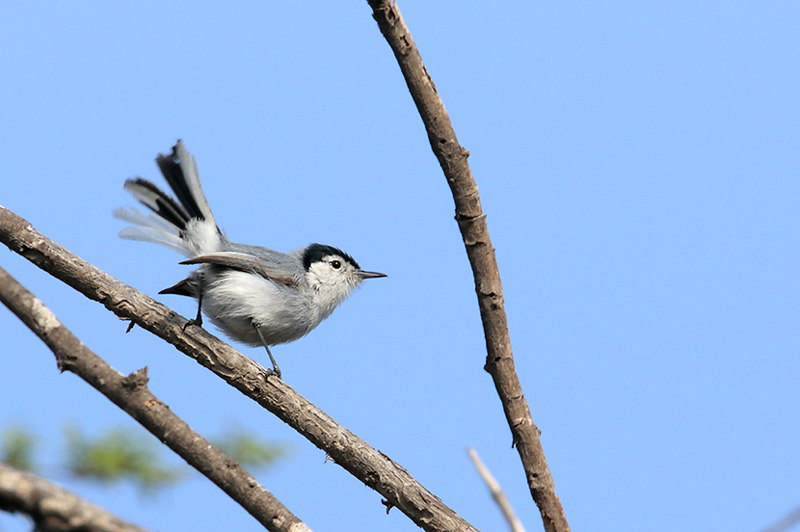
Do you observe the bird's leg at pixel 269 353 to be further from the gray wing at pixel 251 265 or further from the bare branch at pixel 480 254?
the bare branch at pixel 480 254

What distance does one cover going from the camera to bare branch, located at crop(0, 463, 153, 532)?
1300 mm

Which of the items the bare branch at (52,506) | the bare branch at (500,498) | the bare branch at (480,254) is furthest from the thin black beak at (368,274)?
the bare branch at (52,506)

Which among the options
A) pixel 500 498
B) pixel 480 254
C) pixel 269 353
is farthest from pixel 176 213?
pixel 500 498

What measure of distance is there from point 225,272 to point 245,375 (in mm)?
728

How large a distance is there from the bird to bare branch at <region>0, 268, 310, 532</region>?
3.61 feet

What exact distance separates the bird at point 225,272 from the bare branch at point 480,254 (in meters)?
1.36

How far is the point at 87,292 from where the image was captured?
3.35 meters

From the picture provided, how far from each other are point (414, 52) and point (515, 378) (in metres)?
1.29

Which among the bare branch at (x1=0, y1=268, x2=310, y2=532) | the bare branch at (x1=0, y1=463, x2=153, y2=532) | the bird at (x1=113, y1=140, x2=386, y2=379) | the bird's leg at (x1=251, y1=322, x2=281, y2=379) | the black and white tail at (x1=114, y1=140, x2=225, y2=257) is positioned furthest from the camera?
the black and white tail at (x1=114, y1=140, x2=225, y2=257)

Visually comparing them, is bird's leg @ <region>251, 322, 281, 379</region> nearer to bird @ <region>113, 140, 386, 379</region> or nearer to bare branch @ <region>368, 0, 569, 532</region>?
bird @ <region>113, 140, 386, 379</region>

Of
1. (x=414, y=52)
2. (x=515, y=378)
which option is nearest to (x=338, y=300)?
(x=515, y=378)

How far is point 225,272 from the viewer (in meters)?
3.93

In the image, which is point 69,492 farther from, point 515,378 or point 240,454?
point 240,454

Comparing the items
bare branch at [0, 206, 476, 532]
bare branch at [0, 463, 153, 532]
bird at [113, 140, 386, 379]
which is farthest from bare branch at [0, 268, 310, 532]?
bare branch at [0, 463, 153, 532]
